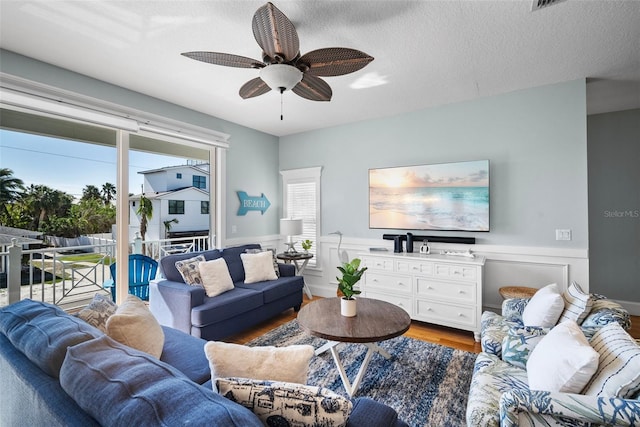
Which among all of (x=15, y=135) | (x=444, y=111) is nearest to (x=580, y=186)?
(x=444, y=111)

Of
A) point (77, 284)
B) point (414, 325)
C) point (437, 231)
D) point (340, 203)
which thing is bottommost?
point (414, 325)

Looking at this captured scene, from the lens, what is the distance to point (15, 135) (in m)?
2.67

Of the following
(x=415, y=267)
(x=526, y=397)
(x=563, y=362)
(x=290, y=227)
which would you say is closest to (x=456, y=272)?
(x=415, y=267)

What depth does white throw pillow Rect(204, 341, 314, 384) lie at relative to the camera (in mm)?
1058

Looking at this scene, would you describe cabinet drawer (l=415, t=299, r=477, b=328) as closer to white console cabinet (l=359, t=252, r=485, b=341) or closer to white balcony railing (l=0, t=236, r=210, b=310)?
white console cabinet (l=359, t=252, r=485, b=341)

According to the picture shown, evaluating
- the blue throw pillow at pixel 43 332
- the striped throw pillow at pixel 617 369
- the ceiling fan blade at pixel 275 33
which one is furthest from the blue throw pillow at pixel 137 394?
the ceiling fan blade at pixel 275 33

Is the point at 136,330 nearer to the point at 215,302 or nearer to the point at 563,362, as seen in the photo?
the point at 215,302

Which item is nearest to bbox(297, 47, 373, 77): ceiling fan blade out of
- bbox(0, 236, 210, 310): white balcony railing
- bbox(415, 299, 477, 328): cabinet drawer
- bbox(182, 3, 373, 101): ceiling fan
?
bbox(182, 3, 373, 101): ceiling fan

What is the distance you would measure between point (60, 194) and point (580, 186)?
17.6 ft

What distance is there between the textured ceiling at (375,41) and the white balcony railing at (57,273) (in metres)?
1.88

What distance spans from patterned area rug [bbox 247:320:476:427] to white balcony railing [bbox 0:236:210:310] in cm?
220

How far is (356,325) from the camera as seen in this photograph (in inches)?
87.4

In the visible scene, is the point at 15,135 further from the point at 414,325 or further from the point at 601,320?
the point at 601,320

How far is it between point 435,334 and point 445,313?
0.86 feet
